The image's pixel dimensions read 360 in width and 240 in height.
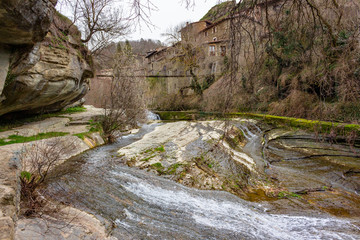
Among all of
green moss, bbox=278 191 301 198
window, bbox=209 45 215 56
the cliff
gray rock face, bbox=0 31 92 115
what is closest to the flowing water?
green moss, bbox=278 191 301 198

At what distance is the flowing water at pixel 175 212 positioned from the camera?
2896mm

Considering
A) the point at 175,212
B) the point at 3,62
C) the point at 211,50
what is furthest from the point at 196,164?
the point at 211,50

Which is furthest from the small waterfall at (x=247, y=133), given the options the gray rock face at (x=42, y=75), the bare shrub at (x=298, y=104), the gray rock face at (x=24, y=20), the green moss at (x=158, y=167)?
the gray rock face at (x=24, y=20)

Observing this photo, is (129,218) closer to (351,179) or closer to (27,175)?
(27,175)

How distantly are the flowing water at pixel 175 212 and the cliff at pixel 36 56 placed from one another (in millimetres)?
3220

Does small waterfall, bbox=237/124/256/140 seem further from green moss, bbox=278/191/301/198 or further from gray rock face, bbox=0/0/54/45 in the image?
gray rock face, bbox=0/0/54/45

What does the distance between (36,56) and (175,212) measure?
580 cm

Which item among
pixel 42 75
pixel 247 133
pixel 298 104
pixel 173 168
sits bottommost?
pixel 247 133

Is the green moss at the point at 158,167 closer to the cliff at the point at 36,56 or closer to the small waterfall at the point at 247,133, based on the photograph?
the cliff at the point at 36,56

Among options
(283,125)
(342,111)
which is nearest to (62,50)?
(283,125)

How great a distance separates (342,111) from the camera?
850 cm

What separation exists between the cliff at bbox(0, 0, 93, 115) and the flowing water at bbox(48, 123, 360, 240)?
3220 millimetres

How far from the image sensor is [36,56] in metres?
5.59

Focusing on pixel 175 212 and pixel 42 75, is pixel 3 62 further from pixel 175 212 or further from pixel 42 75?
pixel 175 212
